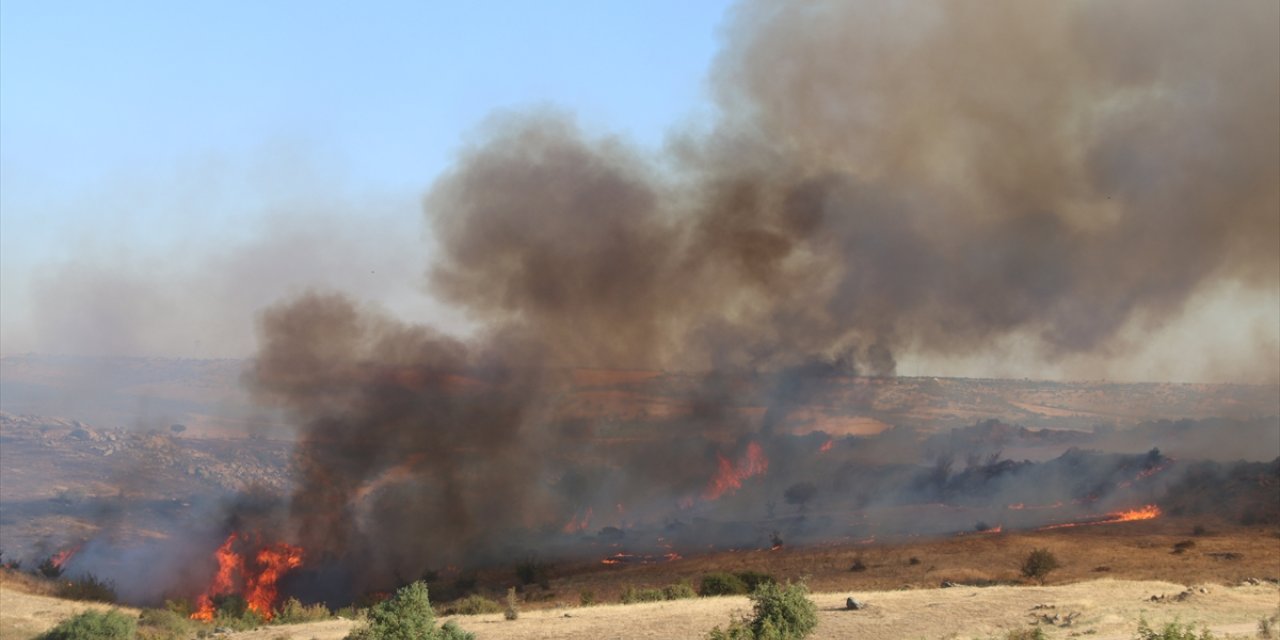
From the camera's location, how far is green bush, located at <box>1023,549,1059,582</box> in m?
39.4

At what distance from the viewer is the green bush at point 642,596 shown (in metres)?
37.5

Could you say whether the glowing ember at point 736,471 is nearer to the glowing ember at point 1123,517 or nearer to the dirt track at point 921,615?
the glowing ember at point 1123,517

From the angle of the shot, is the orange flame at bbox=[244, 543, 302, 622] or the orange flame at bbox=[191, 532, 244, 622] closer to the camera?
the orange flame at bbox=[191, 532, 244, 622]

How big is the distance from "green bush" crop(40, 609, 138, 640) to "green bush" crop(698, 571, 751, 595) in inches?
704

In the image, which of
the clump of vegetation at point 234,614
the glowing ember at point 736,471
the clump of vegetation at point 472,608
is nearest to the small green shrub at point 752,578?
the clump of vegetation at point 472,608

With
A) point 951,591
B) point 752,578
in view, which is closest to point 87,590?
point 752,578

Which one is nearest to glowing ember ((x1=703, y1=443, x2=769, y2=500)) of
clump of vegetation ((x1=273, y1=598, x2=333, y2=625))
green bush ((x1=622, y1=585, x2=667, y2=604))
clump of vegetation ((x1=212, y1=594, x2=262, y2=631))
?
green bush ((x1=622, y1=585, x2=667, y2=604))

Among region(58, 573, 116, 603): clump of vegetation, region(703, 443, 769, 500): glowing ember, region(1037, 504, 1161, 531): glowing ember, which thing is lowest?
region(1037, 504, 1161, 531): glowing ember

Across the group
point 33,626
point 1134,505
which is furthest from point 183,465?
point 1134,505

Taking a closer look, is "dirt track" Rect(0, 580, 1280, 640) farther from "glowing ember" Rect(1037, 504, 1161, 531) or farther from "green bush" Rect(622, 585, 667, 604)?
"glowing ember" Rect(1037, 504, 1161, 531)

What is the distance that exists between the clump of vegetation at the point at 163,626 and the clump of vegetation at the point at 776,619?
55.2ft

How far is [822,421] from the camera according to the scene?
72.9 metres

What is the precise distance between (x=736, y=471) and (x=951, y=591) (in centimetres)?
3053

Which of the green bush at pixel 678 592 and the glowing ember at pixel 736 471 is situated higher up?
the glowing ember at pixel 736 471
